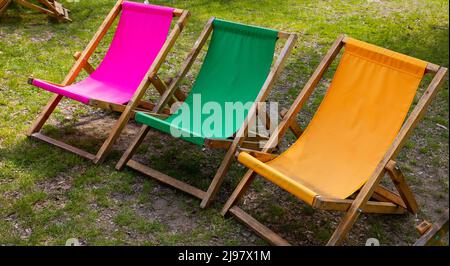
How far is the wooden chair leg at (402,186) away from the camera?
10.3 ft

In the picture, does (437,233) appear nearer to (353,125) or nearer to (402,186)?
(402,186)

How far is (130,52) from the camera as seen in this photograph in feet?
15.1

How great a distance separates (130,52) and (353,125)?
2044 mm

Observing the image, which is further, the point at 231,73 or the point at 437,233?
the point at 231,73

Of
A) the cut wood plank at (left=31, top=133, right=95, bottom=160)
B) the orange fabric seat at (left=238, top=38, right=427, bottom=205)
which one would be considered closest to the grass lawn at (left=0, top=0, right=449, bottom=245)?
the cut wood plank at (left=31, top=133, right=95, bottom=160)

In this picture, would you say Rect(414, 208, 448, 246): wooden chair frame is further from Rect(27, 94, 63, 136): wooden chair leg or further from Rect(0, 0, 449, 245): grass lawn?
Rect(27, 94, 63, 136): wooden chair leg

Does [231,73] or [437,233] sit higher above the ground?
→ [437,233]

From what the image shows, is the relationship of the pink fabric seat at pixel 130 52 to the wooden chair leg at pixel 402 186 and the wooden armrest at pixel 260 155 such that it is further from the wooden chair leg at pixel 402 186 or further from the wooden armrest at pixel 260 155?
the wooden chair leg at pixel 402 186

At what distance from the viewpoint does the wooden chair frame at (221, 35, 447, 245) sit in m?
3.04

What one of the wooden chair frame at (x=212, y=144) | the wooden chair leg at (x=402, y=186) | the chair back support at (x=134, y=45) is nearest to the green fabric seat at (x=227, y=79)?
the wooden chair frame at (x=212, y=144)

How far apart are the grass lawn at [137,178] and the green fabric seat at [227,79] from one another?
0.39m

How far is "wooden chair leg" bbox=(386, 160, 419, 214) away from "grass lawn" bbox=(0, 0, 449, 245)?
12 centimetres

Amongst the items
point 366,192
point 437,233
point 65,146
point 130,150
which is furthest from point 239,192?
point 65,146

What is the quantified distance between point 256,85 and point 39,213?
1734mm
